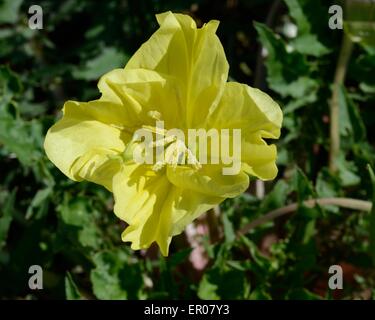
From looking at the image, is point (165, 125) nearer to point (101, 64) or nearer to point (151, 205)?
point (151, 205)

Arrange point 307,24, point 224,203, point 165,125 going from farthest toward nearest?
point 307,24
point 224,203
point 165,125

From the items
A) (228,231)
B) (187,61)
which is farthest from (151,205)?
(228,231)

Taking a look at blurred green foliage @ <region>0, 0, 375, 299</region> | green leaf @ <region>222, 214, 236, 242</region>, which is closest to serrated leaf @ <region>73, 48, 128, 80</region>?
blurred green foliage @ <region>0, 0, 375, 299</region>

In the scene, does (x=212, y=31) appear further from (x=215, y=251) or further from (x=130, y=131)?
(x=215, y=251)

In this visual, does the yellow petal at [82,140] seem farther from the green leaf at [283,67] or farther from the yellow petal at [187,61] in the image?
the green leaf at [283,67]

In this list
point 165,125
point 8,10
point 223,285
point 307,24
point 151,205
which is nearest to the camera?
point 151,205

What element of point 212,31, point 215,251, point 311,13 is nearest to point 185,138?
point 212,31

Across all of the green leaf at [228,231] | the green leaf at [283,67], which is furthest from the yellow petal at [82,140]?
the green leaf at [283,67]
